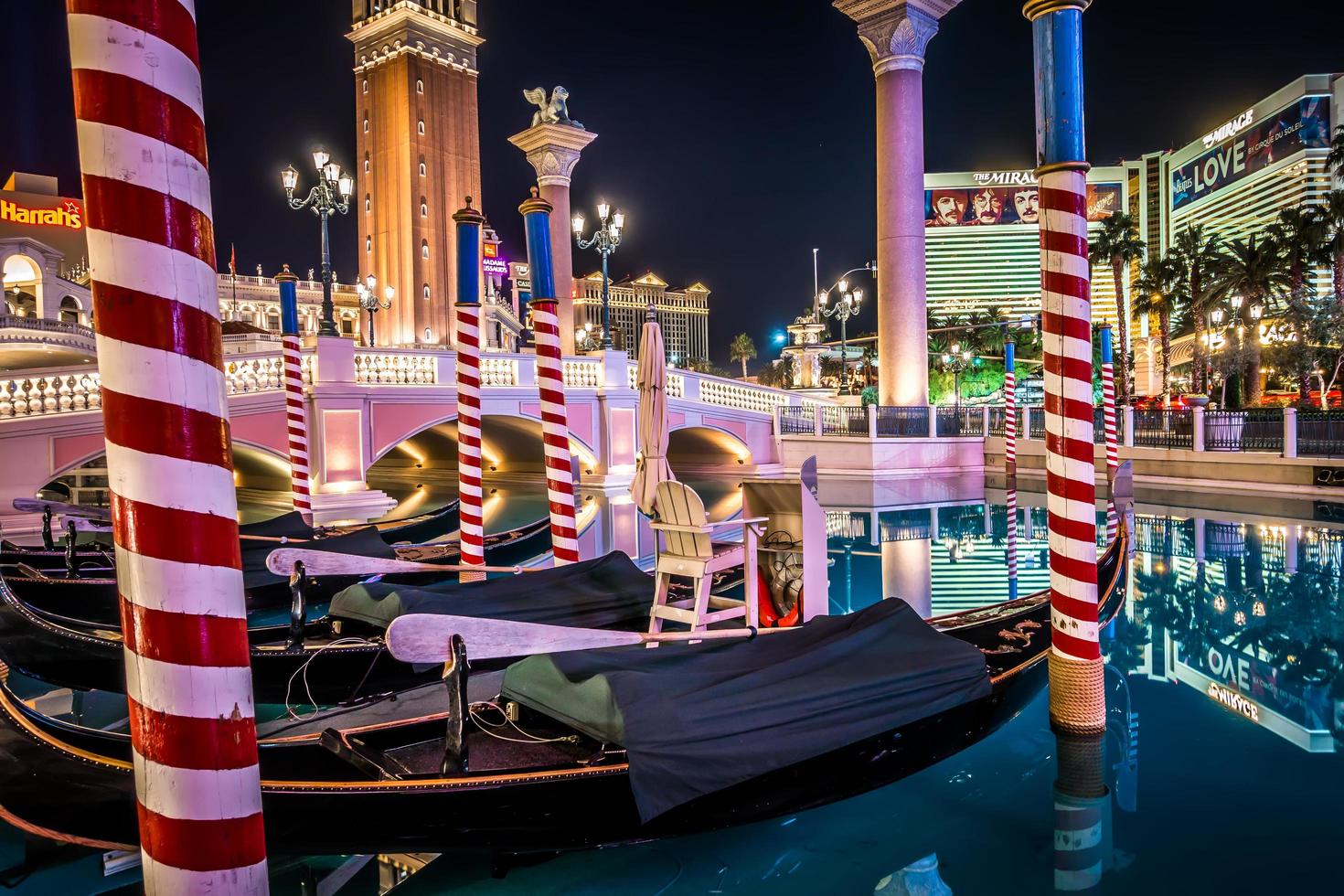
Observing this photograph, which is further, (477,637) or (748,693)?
(748,693)

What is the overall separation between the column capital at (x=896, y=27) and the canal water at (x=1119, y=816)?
46.1 ft

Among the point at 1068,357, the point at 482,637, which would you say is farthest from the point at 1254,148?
the point at 482,637

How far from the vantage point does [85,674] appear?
4.55m

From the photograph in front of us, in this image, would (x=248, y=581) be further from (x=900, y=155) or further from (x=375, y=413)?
(x=900, y=155)

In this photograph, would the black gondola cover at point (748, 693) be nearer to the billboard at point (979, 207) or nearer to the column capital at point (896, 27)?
the column capital at point (896, 27)

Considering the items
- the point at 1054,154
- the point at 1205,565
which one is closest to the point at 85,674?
the point at 1054,154

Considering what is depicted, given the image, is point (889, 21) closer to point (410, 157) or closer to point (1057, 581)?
point (1057, 581)

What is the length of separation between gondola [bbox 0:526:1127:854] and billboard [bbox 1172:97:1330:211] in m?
69.2

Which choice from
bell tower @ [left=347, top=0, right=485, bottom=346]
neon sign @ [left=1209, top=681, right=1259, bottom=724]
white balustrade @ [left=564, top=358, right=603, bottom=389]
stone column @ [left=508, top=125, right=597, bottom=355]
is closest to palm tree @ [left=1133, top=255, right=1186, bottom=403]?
stone column @ [left=508, top=125, right=597, bottom=355]

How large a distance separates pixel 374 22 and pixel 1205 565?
1456 inches

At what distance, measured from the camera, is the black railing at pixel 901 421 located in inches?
745

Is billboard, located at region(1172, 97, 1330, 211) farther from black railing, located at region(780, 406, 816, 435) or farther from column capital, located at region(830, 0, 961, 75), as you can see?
black railing, located at region(780, 406, 816, 435)

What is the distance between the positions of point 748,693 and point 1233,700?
348 centimetres

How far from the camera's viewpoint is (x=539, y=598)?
488 cm
